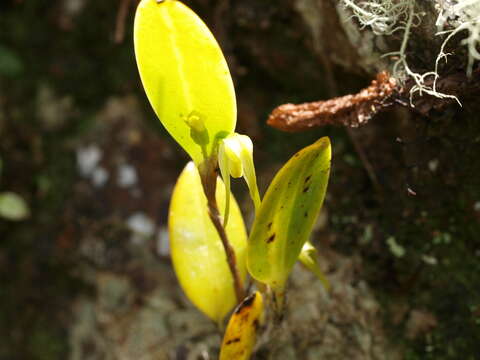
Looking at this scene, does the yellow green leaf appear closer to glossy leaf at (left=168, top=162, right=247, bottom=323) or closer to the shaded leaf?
glossy leaf at (left=168, top=162, right=247, bottom=323)

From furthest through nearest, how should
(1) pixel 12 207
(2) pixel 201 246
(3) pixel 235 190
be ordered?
1. (1) pixel 12 207
2. (3) pixel 235 190
3. (2) pixel 201 246

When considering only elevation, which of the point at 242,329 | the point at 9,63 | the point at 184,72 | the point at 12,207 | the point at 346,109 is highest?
the point at 184,72

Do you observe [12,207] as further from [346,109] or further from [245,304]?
[346,109]

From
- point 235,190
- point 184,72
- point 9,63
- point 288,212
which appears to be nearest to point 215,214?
point 288,212

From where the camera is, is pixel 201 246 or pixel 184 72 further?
pixel 201 246

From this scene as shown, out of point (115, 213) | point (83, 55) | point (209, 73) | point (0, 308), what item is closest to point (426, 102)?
point (209, 73)

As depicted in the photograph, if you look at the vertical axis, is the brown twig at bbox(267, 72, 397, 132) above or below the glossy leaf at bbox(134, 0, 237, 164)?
below

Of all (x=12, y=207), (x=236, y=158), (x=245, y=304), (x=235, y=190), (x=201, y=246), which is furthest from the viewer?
(x=12, y=207)

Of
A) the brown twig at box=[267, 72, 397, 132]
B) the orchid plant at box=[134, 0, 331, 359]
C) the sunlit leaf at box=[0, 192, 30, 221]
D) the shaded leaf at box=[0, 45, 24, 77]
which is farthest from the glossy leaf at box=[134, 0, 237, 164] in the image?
the shaded leaf at box=[0, 45, 24, 77]
